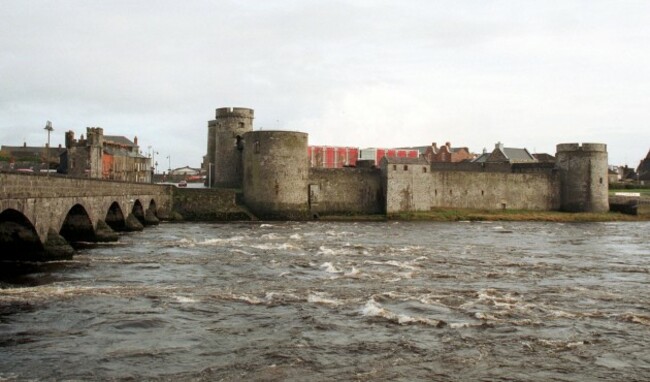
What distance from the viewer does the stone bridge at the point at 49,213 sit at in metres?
20.1

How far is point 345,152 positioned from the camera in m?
Result: 75.9

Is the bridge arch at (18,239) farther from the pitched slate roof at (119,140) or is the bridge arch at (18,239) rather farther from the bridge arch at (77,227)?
the pitched slate roof at (119,140)

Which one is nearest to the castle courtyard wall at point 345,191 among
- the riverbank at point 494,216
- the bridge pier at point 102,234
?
the riverbank at point 494,216

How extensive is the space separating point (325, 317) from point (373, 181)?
4224cm

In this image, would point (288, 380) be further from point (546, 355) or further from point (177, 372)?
point (546, 355)

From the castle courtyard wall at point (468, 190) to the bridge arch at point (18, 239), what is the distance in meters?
37.0

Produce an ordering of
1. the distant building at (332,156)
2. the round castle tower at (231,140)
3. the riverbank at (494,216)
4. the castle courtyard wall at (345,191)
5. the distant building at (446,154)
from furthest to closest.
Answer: the distant building at (446,154) → the distant building at (332,156) → the round castle tower at (231,140) → the castle courtyard wall at (345,191) → the riverbank at (494,216)

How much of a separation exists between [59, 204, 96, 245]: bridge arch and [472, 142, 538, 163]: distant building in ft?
186

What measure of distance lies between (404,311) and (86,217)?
19.2 m

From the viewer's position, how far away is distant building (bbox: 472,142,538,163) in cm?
7825

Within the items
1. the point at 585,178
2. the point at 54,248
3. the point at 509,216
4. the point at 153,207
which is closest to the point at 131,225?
the point at 153,207

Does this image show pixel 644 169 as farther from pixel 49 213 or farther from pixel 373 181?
pixel 49 213

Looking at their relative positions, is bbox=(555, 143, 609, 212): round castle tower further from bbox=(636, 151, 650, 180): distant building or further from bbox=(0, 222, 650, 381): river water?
bbox=(636, 151, 650, 180): distant building

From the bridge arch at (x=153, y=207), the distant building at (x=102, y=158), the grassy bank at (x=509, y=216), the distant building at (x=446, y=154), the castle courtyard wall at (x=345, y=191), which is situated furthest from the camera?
the distant building at (x=446, y=154)
